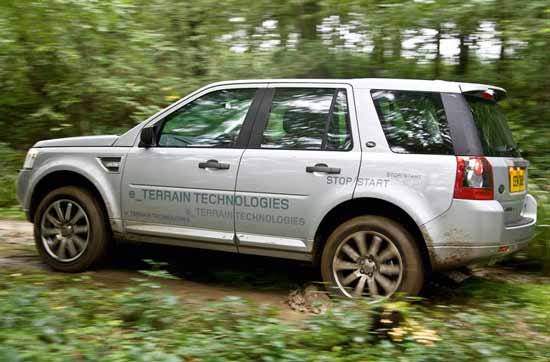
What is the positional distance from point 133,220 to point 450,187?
2.93 m

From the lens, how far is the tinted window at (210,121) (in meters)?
5.48

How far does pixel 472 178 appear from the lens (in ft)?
15.0

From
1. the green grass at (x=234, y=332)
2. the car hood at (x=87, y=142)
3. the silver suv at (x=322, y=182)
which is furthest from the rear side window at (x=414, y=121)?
the car hood at (x=87, y=142)

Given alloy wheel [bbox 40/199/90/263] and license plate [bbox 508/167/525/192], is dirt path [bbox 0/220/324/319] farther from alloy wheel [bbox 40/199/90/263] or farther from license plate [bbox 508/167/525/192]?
license plate [bbox 508/167/525/192]

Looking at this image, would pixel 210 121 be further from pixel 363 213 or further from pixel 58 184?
pixel 58 184

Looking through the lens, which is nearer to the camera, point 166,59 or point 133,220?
point 133,220

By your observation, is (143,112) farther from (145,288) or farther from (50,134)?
(145,288)

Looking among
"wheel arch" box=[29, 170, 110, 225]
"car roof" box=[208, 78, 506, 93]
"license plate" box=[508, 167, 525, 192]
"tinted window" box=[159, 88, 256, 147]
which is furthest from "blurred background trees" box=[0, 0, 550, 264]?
"wheel arch" box=[29, 170, 110, 225]

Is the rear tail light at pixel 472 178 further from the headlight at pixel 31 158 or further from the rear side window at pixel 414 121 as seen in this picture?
the headlight at pixel 31 158

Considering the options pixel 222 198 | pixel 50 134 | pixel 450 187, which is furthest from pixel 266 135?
pixel 50 134

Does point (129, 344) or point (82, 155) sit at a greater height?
point (82, 155)

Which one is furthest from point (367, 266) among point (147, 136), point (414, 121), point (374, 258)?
point (147, 136)

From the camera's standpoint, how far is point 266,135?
5.30m

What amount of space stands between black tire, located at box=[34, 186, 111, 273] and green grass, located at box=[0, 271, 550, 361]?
123 cm
